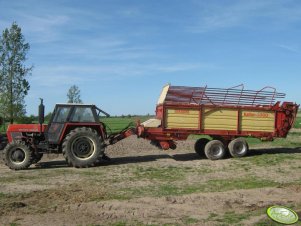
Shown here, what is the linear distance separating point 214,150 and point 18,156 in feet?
22.2

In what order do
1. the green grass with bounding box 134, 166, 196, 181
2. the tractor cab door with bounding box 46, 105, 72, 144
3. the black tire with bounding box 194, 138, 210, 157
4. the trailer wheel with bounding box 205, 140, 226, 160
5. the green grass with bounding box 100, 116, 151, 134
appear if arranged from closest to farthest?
the green grass with bounding box 134, 166, 196, 181 → the tractor cab door with bounding box 46, 105, 72, 144 → the trailer wheel with bounding box 205, 140, 226, 160 → the green grass with bounding box 100, 116, 151, 134 → the black tire with bounding box 194, 138, 210, 157

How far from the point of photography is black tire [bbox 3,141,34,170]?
13389 millimetres

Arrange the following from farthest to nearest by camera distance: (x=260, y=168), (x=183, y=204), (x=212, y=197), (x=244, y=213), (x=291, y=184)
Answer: (x=260, y=168) < (x=291, y=184) < (x=212, y=197) < (x=183, y=204) < (x=244, y=213)

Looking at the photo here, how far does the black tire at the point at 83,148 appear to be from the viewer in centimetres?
1370

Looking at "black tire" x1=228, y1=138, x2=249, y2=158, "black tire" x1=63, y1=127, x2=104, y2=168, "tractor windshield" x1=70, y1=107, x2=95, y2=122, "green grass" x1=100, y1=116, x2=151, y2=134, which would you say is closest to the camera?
"black tire" x1=63, y1=127, x2=104, y2=168

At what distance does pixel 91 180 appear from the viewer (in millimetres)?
11383

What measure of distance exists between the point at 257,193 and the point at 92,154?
20.2ft

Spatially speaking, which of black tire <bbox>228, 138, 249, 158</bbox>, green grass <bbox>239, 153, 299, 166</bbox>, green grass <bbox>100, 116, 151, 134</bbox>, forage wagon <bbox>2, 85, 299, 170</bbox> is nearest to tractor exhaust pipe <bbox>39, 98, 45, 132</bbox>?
forage wagon <bbox>2, 85, 299, 170</bbox>

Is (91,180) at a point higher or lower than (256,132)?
lower

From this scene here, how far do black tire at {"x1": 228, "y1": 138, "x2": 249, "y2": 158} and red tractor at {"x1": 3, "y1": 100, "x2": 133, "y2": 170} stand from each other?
476 centimetres

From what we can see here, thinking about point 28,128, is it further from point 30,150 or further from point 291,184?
point 291,184

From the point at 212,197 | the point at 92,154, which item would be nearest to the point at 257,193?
the point at 212,197

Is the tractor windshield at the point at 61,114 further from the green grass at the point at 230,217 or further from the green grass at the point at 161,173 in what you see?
the green grass at the point at 230,217

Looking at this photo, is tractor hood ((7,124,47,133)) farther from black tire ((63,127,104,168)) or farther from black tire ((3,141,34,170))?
black tire ((63,127,104,168))
